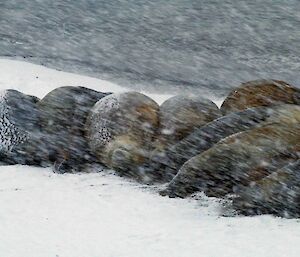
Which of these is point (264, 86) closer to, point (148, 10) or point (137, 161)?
point (137, 161)

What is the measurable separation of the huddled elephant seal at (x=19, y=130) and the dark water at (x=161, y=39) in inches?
348

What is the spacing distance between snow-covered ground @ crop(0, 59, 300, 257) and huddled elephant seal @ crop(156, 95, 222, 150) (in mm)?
1069

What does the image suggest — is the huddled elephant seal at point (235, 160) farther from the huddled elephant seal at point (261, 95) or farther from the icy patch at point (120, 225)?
the huddled elephant seal at point (261, 95)

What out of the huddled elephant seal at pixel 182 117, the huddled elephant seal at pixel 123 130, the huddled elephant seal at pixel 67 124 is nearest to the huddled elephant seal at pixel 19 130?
the huddled elephant seal at pixel 67 124

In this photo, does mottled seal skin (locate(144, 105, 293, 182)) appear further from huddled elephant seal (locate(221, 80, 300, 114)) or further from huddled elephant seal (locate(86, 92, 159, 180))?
huddled elephant seal (locate(221, 80, 300, 114))

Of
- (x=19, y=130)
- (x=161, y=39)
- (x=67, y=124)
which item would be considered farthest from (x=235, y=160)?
(x=161, y=39)

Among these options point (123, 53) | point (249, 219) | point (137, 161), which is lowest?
point (123, 53)

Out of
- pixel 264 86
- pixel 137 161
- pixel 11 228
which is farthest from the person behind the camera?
pixel 264 86

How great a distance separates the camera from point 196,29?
23.8 meters

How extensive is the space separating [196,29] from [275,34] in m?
3.28

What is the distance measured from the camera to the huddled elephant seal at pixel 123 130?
789 centimetres

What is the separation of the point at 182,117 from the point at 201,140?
74 centimetres

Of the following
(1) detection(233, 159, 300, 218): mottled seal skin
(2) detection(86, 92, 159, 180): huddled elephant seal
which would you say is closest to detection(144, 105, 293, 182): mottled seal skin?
(2) detection(86, 92, 159, 180): huddled elephant seal

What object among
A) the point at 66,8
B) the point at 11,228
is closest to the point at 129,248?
the point at 11,228
